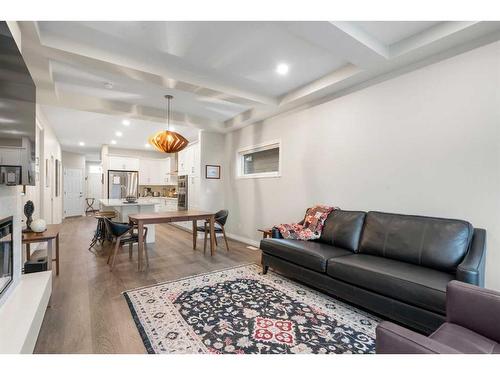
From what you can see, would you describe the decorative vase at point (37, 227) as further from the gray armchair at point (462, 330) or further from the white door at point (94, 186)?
the white door at point (94, 186)

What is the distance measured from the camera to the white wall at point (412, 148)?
217 cm

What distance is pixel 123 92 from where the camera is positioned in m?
3.75

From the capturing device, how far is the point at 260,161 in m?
5.02

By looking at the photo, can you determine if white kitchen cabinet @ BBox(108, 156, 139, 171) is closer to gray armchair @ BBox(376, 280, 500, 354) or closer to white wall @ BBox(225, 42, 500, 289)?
white wall @ BBox(225, 42, 500, 289)

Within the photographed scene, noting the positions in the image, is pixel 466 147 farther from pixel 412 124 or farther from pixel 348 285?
pixel 348 285

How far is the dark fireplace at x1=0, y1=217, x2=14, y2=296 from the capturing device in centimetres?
174

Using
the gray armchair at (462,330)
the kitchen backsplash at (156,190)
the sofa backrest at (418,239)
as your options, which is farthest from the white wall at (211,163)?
the gray armchair at (462,330)

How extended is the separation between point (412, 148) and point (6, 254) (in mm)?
3916

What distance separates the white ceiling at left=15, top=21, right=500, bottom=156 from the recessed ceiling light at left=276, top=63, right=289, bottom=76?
0.21 feet

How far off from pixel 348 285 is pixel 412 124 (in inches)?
74.3

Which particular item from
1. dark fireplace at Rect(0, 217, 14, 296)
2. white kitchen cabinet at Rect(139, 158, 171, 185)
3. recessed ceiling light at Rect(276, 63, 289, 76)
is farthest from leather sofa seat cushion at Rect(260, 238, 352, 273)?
white kitchen cabinet at Rect(139, 158, 171, 185)

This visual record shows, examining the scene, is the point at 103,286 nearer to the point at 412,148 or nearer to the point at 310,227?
the point at 310,227

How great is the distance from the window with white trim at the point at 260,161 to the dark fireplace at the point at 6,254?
356 cm
